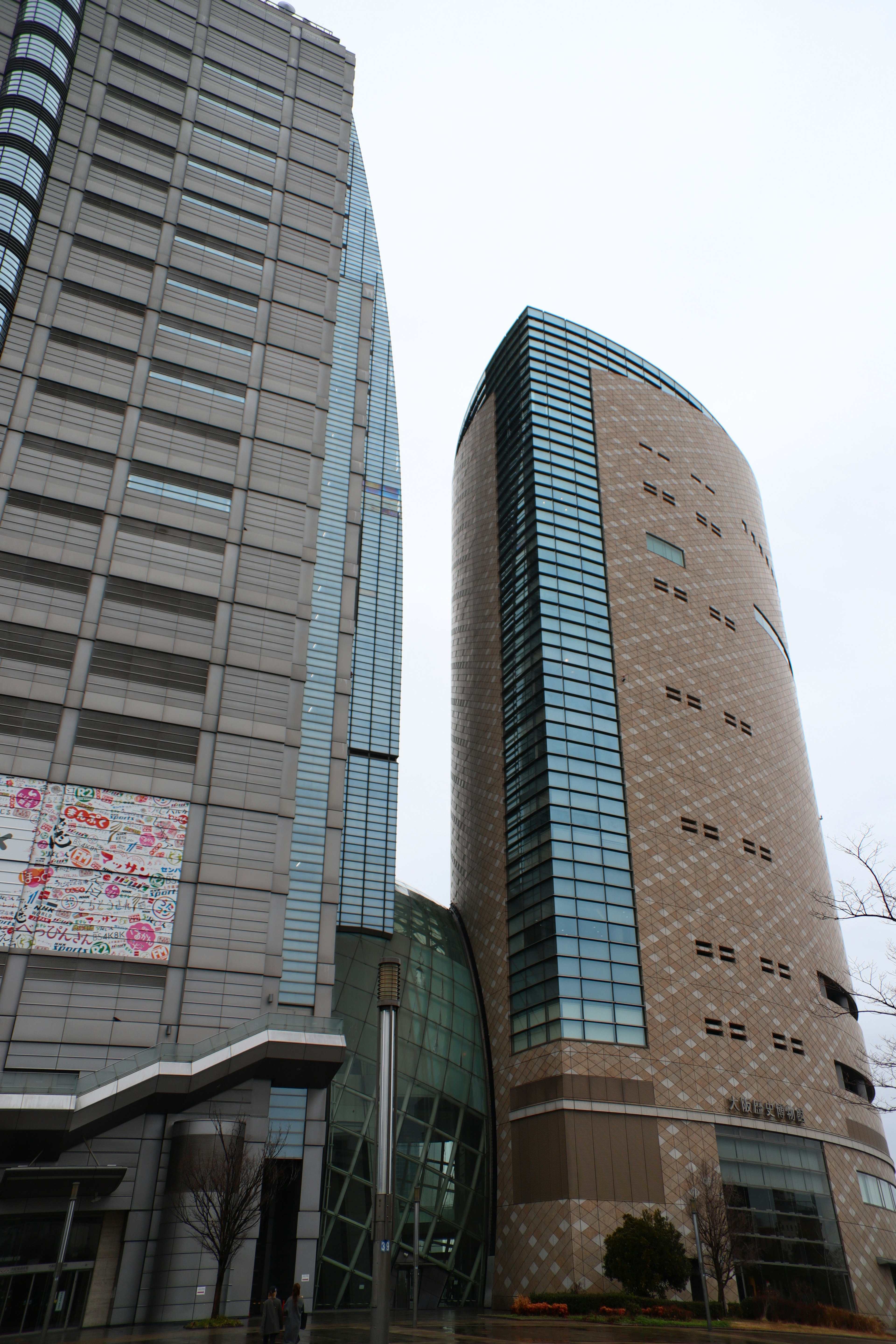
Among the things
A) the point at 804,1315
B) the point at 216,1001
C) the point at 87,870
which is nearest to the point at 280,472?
the point at 87,870

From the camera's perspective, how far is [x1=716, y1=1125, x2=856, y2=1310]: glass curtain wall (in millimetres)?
45469

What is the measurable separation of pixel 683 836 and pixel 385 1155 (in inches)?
1621

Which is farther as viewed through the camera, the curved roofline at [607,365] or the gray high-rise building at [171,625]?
the curved roofline at [607,365]

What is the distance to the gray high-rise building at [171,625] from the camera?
3478cm

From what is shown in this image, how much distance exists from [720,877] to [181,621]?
36.4 metres

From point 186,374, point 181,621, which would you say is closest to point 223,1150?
point 181,621

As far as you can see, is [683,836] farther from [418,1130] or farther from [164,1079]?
[164,1079]

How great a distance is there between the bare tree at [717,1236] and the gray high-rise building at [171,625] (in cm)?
1704

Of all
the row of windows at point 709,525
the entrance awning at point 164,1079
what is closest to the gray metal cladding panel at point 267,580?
the entrance awning at point 164,1079

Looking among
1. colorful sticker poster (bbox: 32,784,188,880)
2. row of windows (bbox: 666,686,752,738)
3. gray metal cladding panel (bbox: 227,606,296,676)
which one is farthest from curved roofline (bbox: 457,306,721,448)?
colorful sticker poster (bbox: 32,784,188,880)

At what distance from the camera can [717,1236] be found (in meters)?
39.8

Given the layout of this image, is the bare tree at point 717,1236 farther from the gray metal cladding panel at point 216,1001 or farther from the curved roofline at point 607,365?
the curved roofline at point 607,365

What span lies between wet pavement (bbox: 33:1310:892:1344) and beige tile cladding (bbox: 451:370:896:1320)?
7.96 metres

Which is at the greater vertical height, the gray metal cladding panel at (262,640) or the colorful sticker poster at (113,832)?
the gray metal cladding panel at (262,640)
